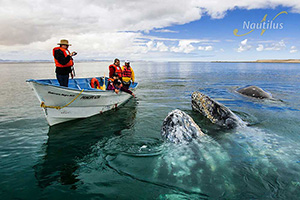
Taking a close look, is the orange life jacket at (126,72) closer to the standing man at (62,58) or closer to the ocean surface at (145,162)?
the standing man at (62,58)

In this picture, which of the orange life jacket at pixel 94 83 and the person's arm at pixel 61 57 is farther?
the orange life jacket at pixel 94 83

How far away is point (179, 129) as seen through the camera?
6953 millimetres

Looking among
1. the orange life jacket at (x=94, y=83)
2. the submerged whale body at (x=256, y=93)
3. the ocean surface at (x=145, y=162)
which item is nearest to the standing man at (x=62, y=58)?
the ocean surface at (x=145, y=162)

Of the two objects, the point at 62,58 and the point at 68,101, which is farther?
the point at 68,101

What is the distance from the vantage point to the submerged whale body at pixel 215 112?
8.30 m

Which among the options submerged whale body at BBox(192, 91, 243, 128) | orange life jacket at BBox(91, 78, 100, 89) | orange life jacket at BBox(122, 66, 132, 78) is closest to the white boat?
orange life jacket at BBox(91, 78, 100, 89)

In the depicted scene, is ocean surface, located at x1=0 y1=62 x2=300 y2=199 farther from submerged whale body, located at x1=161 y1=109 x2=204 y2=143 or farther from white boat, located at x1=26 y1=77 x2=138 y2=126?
white boat, located at x1=26 y1=77 x2=138 y2=126

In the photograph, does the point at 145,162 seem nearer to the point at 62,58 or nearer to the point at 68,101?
the point at 68,101

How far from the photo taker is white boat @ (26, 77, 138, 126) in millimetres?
8383

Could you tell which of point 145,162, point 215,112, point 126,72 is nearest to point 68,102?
point 145,162

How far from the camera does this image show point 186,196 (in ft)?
13.3

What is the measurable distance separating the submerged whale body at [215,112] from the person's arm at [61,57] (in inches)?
289

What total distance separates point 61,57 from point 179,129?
21.5 feet

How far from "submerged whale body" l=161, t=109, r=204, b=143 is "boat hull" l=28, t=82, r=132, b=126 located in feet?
16.6
